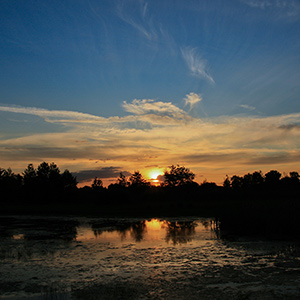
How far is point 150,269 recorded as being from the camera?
10.2 metres

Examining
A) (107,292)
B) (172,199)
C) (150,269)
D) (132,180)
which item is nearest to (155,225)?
(150,269)

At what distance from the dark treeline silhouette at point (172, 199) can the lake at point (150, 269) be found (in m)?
4.08

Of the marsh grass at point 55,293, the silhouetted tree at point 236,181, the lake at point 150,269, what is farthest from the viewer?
the silhouetted tree at point 236,181

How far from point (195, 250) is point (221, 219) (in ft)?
31.4

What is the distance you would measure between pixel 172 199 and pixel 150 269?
59385 millimetres

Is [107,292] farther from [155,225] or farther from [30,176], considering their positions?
[30,176]

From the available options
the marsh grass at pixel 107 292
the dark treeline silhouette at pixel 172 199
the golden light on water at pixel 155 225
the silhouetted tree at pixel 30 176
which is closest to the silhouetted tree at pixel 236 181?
the dark treeline silhouette at pixel 172 199

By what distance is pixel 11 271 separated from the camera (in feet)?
33.0

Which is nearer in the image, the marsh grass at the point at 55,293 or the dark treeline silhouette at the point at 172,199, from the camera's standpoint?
the marsh grass at the point at 55,293

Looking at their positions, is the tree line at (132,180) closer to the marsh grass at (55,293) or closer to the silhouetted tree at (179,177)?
the silhouetted tree at (179,177)

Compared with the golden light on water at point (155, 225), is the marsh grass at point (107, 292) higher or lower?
lower

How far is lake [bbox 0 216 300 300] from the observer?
25.9ft

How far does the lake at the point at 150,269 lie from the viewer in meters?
7.89

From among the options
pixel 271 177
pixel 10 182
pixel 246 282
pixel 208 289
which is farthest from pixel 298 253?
pixel 271 177
